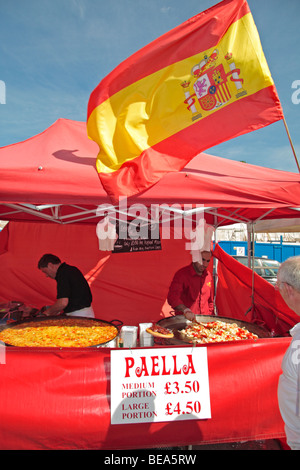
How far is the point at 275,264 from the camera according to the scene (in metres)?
12.6

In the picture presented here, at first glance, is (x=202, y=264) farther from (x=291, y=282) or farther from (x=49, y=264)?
(x=291, y=282)

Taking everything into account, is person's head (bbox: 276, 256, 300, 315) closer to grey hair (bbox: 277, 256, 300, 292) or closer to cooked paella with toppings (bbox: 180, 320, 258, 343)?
grey hair (bbox: 277, 256, 300, 292)

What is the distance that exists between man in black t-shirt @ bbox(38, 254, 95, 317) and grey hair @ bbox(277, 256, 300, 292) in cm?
320

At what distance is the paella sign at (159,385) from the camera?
235 centimetres

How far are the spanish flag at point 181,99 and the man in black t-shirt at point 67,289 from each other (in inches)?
85.1

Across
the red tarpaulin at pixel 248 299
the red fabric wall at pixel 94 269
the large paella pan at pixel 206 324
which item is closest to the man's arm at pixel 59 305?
the large paella pan at pixel 206 324

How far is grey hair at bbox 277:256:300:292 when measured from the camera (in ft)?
5.14

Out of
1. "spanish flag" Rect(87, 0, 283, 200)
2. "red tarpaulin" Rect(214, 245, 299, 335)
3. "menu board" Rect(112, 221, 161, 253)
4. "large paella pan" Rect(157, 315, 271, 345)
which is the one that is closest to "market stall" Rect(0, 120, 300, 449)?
"spanish flag" Rect(87, 0, 283, 200)

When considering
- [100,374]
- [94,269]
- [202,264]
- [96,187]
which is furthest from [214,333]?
[94,269]

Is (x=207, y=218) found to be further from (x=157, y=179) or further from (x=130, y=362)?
(x=130, y=362)

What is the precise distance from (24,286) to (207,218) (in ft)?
14.7

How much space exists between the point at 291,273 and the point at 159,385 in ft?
5.04

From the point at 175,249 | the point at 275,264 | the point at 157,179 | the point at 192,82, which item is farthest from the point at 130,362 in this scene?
the point at 275,264

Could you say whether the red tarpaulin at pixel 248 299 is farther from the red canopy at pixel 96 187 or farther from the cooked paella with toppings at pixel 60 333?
the cooked paella with toppings at pixel 60 333
